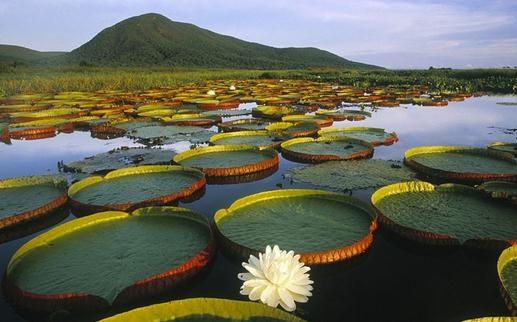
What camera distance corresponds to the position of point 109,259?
111 inches

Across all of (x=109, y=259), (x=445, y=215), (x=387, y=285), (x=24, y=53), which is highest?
(x=24, y=53)

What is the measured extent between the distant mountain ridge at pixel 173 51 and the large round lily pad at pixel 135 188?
6690 centimetres

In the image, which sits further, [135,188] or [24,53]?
[24,53]

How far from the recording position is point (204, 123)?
9.55 meters

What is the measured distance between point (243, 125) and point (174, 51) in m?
79.7

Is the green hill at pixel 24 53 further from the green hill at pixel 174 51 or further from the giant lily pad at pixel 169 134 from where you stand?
the giant lily pad at pixel 169 134

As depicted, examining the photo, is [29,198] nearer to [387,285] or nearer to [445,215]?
[387,285]

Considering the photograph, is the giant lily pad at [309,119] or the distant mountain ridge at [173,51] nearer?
the giant lily pad at [309,119]

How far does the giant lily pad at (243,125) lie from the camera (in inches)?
345

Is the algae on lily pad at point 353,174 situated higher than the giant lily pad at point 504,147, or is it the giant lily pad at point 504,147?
the giant lily pad at point 504,147

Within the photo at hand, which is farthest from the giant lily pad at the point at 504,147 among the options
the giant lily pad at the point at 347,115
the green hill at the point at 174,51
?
the green hill at the point at 174,51

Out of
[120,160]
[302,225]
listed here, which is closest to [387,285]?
[302,225]

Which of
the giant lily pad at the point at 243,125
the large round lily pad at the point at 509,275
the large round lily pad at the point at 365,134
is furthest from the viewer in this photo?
the giant lily pad at the point at 243,125

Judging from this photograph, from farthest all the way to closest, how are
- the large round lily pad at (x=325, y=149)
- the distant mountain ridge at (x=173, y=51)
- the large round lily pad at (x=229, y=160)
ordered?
the distant mountain ridge at (x=173, y=51) < the large round lily pad at (x=325, y=149) < the large round lily pad at (x=229, y=160)
